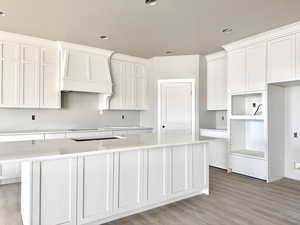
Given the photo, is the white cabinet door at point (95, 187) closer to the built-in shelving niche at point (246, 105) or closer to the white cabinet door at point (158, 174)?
the white cabinet door at point (158, 174)

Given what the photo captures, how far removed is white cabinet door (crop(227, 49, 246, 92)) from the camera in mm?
4262

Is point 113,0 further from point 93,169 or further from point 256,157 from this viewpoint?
point 256,157

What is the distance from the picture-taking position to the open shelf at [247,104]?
4.51 meters

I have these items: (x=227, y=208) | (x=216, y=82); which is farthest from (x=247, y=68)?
(x=227, y=208)

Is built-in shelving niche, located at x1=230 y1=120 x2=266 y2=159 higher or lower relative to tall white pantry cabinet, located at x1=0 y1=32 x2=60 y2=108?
lower

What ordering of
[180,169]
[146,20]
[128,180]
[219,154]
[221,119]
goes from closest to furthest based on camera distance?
[128,180]
[180,169]
[146,20]
[219,154]
[221,119]

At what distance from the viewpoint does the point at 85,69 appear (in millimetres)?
4691

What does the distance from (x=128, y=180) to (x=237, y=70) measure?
10.7ft

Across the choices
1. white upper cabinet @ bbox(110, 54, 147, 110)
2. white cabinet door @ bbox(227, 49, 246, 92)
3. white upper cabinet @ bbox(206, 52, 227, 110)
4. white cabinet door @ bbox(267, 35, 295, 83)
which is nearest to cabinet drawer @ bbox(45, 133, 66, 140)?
white upper cabinet @ bbox(110, 54, 147, 110)

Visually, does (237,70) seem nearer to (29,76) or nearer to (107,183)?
(107,183)

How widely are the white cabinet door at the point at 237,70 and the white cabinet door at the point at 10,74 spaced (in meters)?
4.20

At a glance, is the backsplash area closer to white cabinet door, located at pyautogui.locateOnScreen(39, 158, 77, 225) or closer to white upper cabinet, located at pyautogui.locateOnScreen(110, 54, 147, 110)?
white upper cabinet, located at pyautogui.locateOnScreen(110, 54, 147, 110)

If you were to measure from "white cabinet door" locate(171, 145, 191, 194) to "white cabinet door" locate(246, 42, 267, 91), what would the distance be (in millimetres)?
2087

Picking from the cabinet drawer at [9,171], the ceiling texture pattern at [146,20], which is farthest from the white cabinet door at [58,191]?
the cabinet drawer at [9,171]
